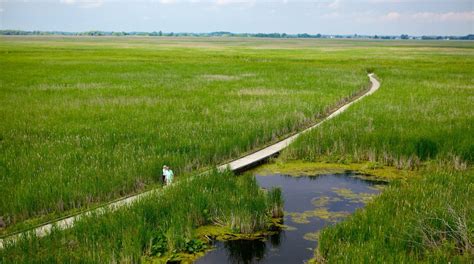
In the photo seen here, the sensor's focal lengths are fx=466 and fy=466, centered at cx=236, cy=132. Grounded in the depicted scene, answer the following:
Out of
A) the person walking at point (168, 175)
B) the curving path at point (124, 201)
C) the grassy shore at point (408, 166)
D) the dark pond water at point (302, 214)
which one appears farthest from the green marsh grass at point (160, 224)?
the grassy shore at point (408, 166)

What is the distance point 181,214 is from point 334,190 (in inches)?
187

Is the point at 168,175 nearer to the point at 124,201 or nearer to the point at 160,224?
the point at 124,201

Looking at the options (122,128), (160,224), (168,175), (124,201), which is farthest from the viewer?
(122,128)

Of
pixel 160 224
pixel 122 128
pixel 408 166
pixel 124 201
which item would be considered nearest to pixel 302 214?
pixel 160 224

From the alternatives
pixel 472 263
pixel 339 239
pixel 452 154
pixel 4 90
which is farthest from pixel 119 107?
pixel 472 263

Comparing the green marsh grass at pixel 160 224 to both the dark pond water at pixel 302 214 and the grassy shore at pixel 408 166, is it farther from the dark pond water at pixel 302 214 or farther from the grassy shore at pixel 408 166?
the grassy shore at pixel 408 166

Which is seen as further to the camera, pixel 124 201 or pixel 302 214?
pixel 302 214

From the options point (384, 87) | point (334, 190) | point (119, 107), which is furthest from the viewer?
point (384, 87)

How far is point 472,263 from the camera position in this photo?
7090 mm

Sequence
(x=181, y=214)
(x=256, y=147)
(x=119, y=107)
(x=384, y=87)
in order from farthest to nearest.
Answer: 1. (x=384, y=87)
2. (x=119, y=107)
3. (x=256, y=147)
4. (x=181, y=214)

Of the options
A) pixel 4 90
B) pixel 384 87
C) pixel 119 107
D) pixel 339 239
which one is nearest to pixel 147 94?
pixel 119 107

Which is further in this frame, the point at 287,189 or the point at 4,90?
the point at 4,90

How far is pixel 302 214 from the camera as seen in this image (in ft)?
33.5

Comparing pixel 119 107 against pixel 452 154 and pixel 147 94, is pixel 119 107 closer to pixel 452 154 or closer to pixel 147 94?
pixel 147 94
